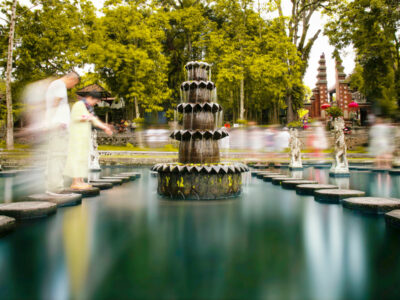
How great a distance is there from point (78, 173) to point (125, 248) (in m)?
3.74

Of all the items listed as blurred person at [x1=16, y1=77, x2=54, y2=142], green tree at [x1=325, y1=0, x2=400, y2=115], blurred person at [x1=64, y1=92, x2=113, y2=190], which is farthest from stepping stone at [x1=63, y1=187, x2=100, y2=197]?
green tree at [x1=325, y1=0, x2=400, y2=115]

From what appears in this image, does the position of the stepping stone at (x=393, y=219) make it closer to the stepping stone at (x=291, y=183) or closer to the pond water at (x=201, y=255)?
the pond water at (x=201, y=255)

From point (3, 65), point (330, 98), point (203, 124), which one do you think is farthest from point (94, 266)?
point (330, 98)

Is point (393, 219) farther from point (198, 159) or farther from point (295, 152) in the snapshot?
point (295, 152)

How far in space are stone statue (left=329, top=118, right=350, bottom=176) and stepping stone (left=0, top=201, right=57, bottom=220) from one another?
10620 mm

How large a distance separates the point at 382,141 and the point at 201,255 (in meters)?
13.5

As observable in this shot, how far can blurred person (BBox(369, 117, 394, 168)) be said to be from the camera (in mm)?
14172

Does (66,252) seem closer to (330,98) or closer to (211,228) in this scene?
(211,228)

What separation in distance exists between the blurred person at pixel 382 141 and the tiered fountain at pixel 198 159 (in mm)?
9116

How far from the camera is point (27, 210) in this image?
512 cm

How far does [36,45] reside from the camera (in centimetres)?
3056

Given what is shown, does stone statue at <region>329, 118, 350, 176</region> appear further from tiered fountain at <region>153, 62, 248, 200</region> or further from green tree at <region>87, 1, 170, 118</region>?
green tree at <region>87, 1, 170, 118</region>

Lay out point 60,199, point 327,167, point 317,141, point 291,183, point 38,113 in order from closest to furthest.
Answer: point 60,199
point 38,113
point 291,183
point 327,167
point 317,141

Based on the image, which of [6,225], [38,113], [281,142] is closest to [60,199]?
[38,113]
